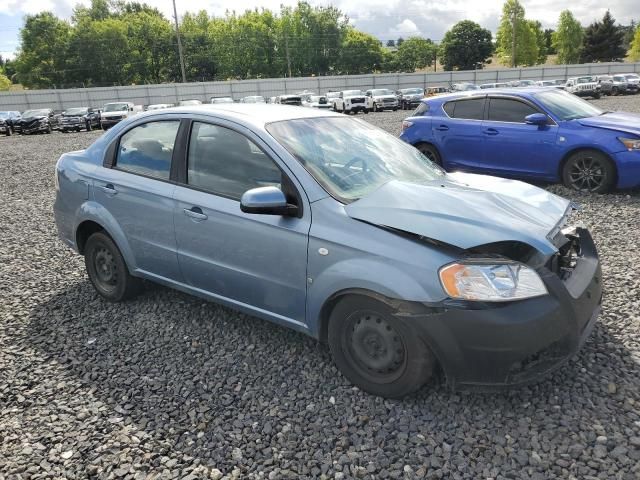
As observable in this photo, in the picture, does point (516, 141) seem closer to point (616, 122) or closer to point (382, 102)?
point (616, 122)

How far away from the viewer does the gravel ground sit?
2.47m

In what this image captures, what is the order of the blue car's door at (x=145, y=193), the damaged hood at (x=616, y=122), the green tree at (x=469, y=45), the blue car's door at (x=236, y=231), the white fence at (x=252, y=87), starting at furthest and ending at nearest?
the green tree at (x=469, y=45) → the white fence at (x=252, y=87) → the damaged hood at (x=616, y=122) → the blue car's door at (x=145, y=193) → the blue car's door at (x=236, y=231)

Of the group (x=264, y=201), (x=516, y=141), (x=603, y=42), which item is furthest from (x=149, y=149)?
(x=603, y=42)

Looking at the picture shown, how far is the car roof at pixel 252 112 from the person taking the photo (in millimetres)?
3461

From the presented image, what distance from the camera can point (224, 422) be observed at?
2.80 meters

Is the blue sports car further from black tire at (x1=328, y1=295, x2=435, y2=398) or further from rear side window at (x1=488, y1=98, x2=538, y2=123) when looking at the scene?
black tire at (x1=328, y1=295, x2=435, y2=398)

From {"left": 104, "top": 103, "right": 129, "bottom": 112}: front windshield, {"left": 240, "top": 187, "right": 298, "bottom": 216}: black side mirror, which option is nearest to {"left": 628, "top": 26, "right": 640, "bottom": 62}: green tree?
{"left": 104, "top": 103, "right": 129, "bottom": 112}: front windshield

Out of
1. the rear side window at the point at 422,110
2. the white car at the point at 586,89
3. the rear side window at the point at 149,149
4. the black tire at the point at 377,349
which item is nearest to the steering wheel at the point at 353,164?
the black tire at the point at 377,349

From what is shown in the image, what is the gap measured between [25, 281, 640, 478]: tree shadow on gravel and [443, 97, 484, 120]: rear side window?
559cm

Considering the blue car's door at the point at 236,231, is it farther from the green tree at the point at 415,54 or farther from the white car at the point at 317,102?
the green tree at the point at 415,54

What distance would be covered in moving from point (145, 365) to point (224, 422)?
36.0 inches

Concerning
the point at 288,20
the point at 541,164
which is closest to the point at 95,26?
the point at 288,20

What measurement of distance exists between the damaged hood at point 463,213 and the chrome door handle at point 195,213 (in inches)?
42.3

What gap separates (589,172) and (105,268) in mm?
6565
